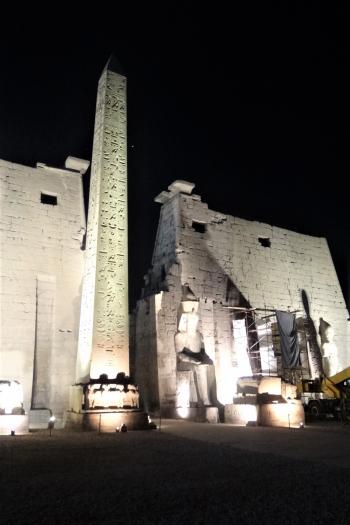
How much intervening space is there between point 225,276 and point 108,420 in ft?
23.3

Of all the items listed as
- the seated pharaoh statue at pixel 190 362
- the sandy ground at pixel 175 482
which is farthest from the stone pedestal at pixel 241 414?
the sandy ground at pixel 175 482

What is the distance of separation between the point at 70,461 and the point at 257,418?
5.22 metres

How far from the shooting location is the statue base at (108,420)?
7570 millimetres

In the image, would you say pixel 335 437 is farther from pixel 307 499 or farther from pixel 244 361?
pixel 244 361

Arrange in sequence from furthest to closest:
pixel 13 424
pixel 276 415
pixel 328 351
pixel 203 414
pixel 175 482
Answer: pixel 328 351, pixel 203 414, pixel 276 415, pixel 13 424, pixel 175 482

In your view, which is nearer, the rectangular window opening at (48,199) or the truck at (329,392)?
the truck at (329,392)

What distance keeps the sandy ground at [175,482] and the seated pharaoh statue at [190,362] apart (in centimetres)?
412

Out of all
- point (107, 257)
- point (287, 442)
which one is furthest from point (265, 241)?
point (287, 442)

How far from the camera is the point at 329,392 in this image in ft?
34.7

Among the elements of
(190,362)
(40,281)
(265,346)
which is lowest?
(190,362)

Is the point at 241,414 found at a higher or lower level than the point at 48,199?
lower

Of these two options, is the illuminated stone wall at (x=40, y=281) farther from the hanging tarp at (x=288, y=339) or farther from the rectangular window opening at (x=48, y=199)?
the hanging tarp at (x=288, y=339)

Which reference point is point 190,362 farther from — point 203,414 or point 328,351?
point 328,351

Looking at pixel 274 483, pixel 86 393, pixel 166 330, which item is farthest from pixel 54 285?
pixel 274 483
